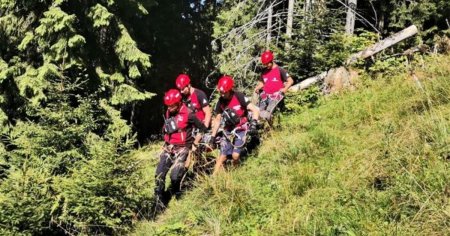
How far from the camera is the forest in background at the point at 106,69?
6.37 meters

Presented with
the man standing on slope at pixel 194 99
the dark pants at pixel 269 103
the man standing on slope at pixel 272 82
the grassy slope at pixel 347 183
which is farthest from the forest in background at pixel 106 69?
the man standing on slope at pixel 272 82

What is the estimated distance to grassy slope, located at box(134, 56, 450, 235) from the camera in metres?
4.28

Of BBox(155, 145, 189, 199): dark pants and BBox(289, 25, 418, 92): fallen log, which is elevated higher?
BBox(289, 25, 418, 92): fallen log

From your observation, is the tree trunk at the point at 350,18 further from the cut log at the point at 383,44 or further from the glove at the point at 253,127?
the glove at the point at 253,127

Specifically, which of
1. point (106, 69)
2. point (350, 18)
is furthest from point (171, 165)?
point (350, 18)

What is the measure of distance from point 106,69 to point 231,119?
30.9 feet

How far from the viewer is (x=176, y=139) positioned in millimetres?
Result: 7520

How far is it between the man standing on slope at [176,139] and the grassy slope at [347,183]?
0.57 m

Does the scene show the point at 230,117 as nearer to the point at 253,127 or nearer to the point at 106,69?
the point at 253,127

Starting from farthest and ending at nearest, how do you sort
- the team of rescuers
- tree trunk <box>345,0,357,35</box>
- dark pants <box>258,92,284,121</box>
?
1. tree trunk <box>345,0,357,35</box>
2. dark pants <box>258,92,284,121</box>
3. the team of rescuers

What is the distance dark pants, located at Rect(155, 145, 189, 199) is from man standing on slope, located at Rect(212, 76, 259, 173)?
0.58 meters

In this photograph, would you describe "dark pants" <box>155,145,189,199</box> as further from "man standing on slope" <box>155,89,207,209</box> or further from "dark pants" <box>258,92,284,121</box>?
"dark pants" <box>258,92,284,121</box>

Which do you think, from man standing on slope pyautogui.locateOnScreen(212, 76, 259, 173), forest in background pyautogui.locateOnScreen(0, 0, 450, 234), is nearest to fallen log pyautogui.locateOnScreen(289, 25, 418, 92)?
forest in background pyautogui.locateOnScreen(0, 0, 450, 234)

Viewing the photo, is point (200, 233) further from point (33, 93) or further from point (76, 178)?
point (33, 93)
